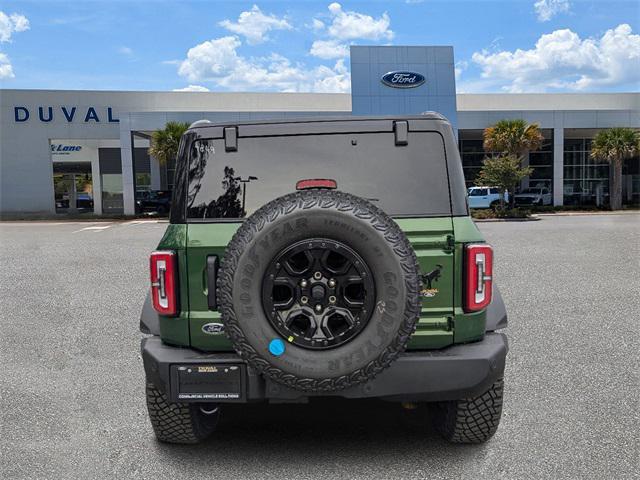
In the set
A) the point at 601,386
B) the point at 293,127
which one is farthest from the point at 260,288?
the point at 601,386

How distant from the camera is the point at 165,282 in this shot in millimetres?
3189

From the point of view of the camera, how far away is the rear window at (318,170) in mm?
3258

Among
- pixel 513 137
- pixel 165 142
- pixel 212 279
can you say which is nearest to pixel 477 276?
pixel 212 279

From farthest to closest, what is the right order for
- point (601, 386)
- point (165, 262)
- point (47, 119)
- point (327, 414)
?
point (47, 119) → point (601, 386) → point (327, 414) → point (165, 262)

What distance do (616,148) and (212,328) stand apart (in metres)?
36.6

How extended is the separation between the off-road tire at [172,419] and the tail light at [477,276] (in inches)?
70.7

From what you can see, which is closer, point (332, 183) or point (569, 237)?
point (332, 183)

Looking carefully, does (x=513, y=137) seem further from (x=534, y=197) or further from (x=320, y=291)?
(x=320, y=291)

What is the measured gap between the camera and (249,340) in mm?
2834

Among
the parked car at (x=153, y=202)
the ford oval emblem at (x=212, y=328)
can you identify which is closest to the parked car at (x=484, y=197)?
the parked car at (x=153, y=202)

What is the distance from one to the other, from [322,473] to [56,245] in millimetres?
16486

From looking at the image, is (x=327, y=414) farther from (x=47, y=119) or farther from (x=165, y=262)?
(x=47, y=119)

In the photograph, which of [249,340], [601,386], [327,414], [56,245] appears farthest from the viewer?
[56,245]

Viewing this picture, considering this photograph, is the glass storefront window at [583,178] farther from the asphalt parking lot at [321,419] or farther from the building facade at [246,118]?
the asphalt parking lot at [321,419]
